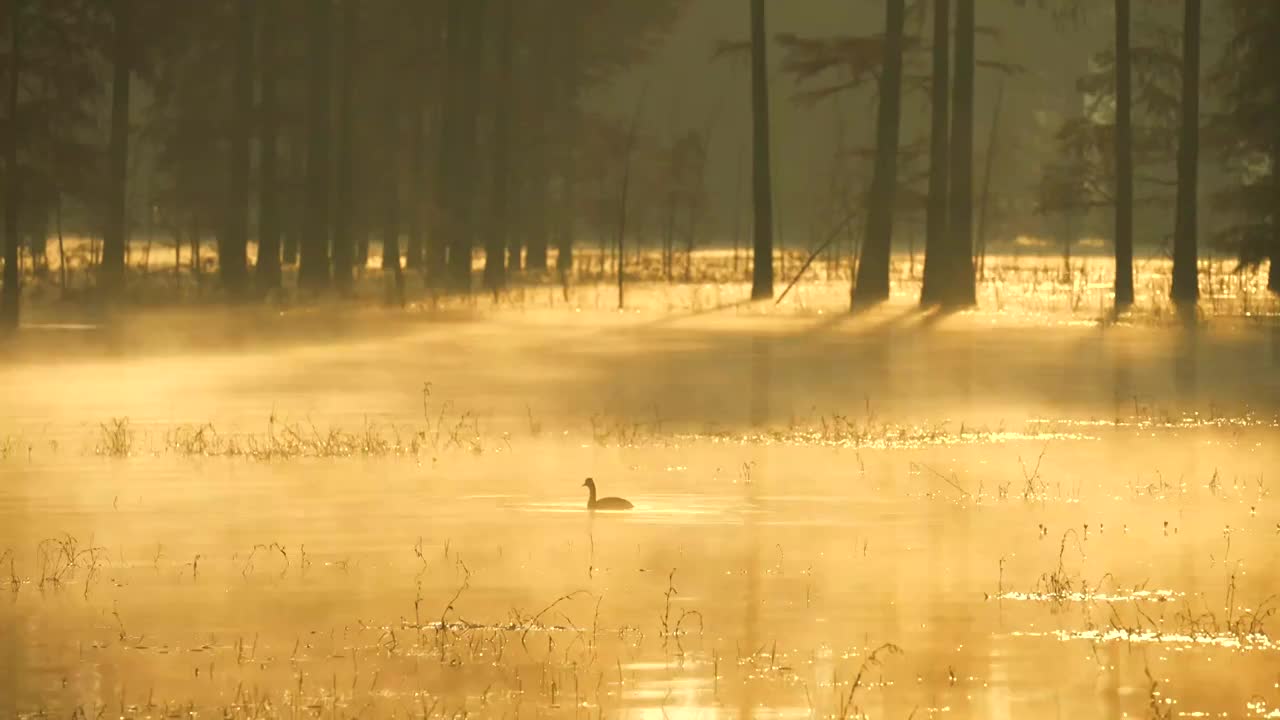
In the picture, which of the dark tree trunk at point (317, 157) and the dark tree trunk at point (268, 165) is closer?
the dark tree trunk at point (268, 165)

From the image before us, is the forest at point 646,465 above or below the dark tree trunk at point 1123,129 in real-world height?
below

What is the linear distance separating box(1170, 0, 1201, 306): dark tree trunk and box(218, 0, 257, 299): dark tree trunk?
20.4m

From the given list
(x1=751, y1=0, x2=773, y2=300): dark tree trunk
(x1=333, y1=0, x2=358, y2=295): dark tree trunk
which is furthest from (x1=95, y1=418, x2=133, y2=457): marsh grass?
(x1=333, y1=0, x2=358, y2=295): dark tree trunk

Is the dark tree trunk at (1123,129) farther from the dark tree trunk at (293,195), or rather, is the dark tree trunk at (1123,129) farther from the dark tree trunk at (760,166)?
the dark tree trunk at (293,195)

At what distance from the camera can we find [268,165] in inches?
2085

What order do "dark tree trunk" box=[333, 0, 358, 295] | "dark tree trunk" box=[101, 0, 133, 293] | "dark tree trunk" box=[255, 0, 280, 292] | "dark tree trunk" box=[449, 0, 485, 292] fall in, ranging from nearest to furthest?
"dark tree trunk" box=[101, 0, 133, 293] → "dark tree trunk" box=[255, 0, 280, 292] → "dark tree trunk" box=[333, 0, 358, 295] → "dark tree trunk" box=[449, 0, 485, 292]

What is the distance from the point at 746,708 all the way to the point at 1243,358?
2277 centimetres

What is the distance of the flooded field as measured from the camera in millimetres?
9469

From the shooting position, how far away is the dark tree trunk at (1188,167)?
139ft

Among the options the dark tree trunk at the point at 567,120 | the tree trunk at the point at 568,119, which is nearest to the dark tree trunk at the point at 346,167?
the dark tree trunk at the point at 567,120

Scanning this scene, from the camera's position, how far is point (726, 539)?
13.8m

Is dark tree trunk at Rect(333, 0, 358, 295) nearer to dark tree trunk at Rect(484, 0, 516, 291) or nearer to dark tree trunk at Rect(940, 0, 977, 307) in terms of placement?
dark tree trunk at Rect(484, 0, 516, 291)

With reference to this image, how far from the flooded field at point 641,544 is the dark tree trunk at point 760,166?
68.9ft

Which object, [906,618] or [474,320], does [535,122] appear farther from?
[906,618]
